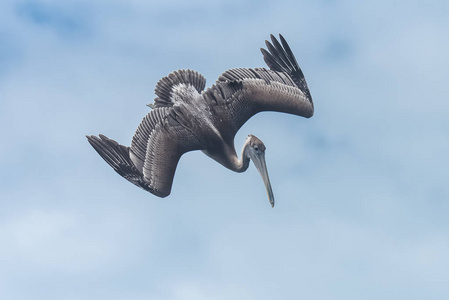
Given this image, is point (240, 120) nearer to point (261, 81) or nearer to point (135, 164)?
point (261, 81)

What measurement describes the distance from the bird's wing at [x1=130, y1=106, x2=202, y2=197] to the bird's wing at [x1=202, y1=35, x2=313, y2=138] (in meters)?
0.77

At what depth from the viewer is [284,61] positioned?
19.2 meters

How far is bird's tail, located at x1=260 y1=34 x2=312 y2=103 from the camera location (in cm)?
1914

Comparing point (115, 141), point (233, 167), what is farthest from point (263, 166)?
point (115, 141)

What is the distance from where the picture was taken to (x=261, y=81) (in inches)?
719

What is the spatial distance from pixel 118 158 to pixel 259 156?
2937mm

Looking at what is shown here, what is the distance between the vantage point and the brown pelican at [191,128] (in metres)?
17.3

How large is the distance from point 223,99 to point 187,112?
812mm

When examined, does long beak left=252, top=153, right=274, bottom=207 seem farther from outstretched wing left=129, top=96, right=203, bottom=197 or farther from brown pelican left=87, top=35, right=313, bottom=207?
outstretched wing left=129, top=96, right=203, bottom=197

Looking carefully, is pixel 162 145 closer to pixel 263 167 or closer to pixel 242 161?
pixel 242 161

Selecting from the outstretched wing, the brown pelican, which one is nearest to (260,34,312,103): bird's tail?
the brown pelican

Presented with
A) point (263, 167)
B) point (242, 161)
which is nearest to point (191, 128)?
point (242, 161)

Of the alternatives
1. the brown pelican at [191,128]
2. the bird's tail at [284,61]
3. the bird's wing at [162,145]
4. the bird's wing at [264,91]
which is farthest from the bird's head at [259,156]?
the bird's tail at [284,61]

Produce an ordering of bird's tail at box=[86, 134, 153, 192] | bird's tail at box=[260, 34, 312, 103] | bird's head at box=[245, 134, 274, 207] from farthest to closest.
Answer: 1. bird's tail at box=[260, 34, 312, 103]
2. bird's head at box=[245, 134, 274, 207]
3. bird's tail at box=[86, 134, 153, 192]
